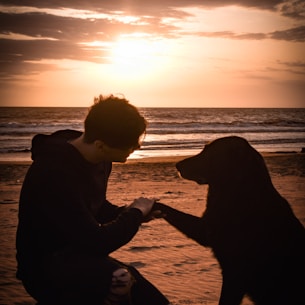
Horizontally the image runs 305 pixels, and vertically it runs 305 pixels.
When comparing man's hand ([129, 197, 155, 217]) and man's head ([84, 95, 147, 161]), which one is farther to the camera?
man's hand ([129, 197, 155, 217])

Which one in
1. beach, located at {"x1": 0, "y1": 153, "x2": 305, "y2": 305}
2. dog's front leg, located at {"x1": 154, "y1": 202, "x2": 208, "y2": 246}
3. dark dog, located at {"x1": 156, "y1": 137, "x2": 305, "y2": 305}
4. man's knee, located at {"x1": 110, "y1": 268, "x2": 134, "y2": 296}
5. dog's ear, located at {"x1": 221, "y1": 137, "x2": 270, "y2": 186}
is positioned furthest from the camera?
beach, located at {"x1": 0, "y1": 153, "x2": 305, "y2": 305}

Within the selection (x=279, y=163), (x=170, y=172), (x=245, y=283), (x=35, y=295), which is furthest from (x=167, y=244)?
(x=279, y=163)

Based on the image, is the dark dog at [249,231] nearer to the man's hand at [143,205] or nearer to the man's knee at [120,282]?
the man's hand at [143,205]

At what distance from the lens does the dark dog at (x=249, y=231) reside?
10.2ft

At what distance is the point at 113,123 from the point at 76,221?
0.56 meters

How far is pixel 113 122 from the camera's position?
2557 mm

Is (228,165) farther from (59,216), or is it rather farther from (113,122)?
(59,216)

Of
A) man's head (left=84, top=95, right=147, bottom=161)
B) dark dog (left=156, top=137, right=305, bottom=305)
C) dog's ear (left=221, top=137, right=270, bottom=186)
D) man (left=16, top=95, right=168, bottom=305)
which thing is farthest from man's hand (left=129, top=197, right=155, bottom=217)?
dog's ear (left=221, top=137, right=270, bottom=186)

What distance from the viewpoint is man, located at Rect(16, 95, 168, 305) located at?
253cm

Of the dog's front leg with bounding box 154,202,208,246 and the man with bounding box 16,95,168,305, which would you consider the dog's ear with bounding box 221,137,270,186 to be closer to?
the dog's front leg with bounding box 154,202,208,246

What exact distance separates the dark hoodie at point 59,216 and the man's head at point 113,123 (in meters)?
0.17

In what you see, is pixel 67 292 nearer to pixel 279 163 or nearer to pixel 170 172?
pixel 170 172

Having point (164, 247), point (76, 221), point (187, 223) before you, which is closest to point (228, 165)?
point (187, 223)

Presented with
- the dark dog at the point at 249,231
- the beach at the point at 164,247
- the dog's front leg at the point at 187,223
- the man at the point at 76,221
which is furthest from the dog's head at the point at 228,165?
the man at the point at 76,221
